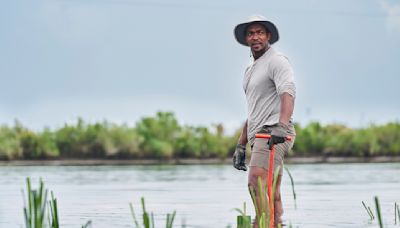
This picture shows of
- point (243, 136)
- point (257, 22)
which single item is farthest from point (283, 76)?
point (243, 136)

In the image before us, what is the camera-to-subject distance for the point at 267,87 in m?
8.66

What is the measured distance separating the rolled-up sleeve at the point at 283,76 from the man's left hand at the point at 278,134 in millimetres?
251

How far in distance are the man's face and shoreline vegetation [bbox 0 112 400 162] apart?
36.5m

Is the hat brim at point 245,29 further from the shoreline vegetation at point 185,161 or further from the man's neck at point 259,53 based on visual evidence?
the shoreline vegetation at point 185,161

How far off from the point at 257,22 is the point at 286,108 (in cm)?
81

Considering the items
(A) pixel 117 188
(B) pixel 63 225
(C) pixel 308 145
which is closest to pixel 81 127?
(C) pixel 308 145

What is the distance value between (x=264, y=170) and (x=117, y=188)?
1036 cm

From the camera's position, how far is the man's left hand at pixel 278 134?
833 cm

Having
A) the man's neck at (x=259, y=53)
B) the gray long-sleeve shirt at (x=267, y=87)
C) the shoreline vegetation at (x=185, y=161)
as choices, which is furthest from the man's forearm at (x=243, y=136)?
the shoreline vegetation at (x=185, y=161)

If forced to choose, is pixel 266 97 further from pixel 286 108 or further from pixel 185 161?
pixel 185 161

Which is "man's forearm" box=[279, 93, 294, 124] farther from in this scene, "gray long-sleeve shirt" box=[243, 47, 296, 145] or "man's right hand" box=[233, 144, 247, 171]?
"man's right hand" box=[233, 144, 247, 171]

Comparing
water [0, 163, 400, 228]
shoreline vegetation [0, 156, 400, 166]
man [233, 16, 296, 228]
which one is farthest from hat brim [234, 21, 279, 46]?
shoreline vegetation [0, 156, 400, 166]

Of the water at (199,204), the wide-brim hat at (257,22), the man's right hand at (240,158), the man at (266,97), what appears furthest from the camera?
the water at (199,204)

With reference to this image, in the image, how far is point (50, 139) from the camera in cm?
4678
